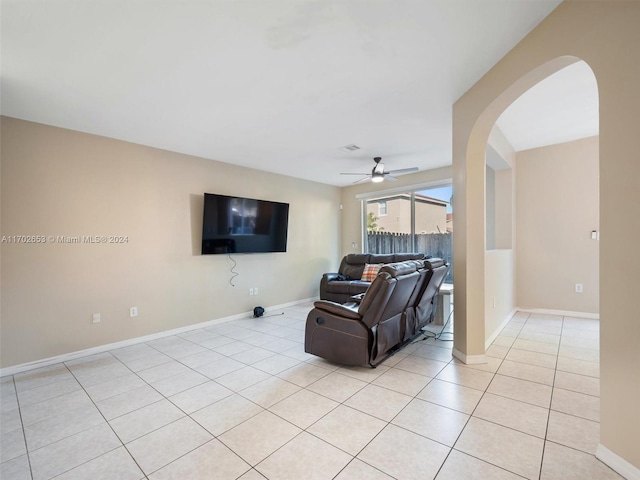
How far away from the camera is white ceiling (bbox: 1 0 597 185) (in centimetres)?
173

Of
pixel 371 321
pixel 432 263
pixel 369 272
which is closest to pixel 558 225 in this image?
pixel 432 263

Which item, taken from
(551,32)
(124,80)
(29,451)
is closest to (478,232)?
(551,32)

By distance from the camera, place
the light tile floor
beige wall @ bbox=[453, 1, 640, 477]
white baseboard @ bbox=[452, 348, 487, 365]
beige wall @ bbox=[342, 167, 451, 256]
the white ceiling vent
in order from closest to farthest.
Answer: beige wall @ bbox=[453, 1, 640, 477], the light tile floor, white baseboard @ bbox=[452, 348, 487, 365], the white ceiling vent, beige wall @ bbox=[342, 167, 451, 256]

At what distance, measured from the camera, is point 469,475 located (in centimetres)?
150

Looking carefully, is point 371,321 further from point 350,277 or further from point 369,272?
point 350,277

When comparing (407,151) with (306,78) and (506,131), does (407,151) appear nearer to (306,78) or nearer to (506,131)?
(506,131)

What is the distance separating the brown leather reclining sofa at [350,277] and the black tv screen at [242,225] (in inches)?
44.7

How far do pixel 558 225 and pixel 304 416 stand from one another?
15.8 ft

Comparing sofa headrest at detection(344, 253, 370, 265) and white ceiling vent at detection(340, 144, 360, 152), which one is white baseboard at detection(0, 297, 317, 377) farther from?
white ceiling vent at detection(340, 144, 360, 152)

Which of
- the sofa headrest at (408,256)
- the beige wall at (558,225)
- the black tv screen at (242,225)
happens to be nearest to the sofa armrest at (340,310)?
the black tv screen at (242,225)

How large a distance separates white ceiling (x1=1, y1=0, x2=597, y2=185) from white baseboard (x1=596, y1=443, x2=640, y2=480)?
8.33 ft

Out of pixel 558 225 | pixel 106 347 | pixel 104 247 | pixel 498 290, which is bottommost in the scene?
pixel 106 347

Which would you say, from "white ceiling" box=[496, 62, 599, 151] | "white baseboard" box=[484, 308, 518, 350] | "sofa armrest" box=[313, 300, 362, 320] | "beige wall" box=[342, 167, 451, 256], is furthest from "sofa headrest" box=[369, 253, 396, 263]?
"sofa armrest" box=[313, 300, 362, 320]

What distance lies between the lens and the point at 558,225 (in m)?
4.53
